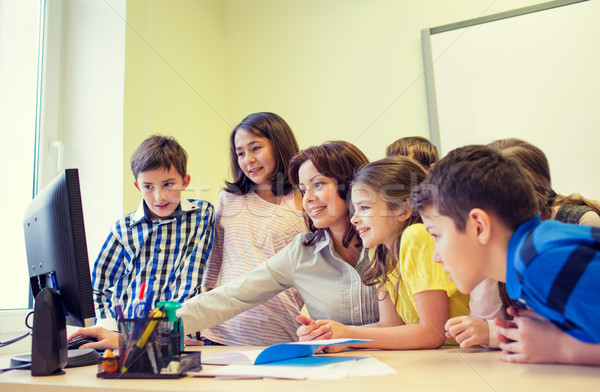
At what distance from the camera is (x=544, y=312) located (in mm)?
734

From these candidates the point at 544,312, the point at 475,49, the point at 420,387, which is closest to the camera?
the point at 420,387

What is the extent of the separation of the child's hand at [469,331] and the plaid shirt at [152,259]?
91cm

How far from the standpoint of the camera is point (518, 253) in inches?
27.3

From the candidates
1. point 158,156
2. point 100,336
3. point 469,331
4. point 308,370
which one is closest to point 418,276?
point 469,331

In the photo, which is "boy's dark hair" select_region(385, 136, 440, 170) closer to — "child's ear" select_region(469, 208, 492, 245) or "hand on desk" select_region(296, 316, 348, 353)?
"hand on desk" select_region(296, 316, 348, 353)

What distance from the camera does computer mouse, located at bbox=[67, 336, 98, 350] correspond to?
3.56ft

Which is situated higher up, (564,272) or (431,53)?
(431,53)

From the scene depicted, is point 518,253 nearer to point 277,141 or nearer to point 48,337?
point 48,337

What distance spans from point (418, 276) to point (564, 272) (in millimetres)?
490

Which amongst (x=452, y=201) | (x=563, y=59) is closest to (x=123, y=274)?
(x=452, y=201)

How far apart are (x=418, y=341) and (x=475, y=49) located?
169cm

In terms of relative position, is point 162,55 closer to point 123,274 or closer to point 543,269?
point 123,274

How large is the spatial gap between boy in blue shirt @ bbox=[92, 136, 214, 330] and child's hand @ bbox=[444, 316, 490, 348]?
2.99 ft

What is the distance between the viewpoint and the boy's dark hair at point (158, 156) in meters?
1.65
